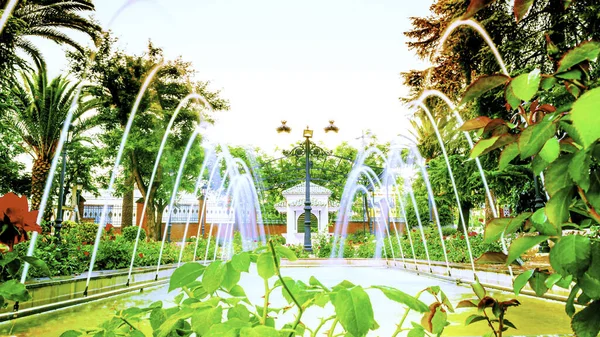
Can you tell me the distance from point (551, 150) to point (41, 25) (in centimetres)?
1944

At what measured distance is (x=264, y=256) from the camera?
0.76 m

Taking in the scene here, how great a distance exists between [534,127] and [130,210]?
3029 cm

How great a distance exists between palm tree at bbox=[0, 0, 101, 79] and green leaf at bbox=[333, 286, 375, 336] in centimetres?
1731

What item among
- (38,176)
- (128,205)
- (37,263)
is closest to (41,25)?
(38,176)

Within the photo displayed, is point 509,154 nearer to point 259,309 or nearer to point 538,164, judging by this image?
point 538,164

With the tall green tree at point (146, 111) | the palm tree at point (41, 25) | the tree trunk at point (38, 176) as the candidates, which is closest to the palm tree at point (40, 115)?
the tree trunk at point (38, 176)

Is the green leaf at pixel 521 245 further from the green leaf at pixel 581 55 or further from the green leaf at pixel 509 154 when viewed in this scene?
the green leaf at pixel 581 55

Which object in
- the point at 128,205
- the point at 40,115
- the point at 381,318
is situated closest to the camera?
the point at 381,318

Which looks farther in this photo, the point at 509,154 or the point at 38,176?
the point at 38,176

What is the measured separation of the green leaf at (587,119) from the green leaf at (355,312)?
1.27 ft

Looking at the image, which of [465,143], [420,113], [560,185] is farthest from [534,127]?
[420,113]

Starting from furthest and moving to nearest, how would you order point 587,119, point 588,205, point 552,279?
point 552,279, point 588,205, point 587,119

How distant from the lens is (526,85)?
2.32 ft

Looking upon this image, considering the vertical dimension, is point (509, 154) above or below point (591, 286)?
above
